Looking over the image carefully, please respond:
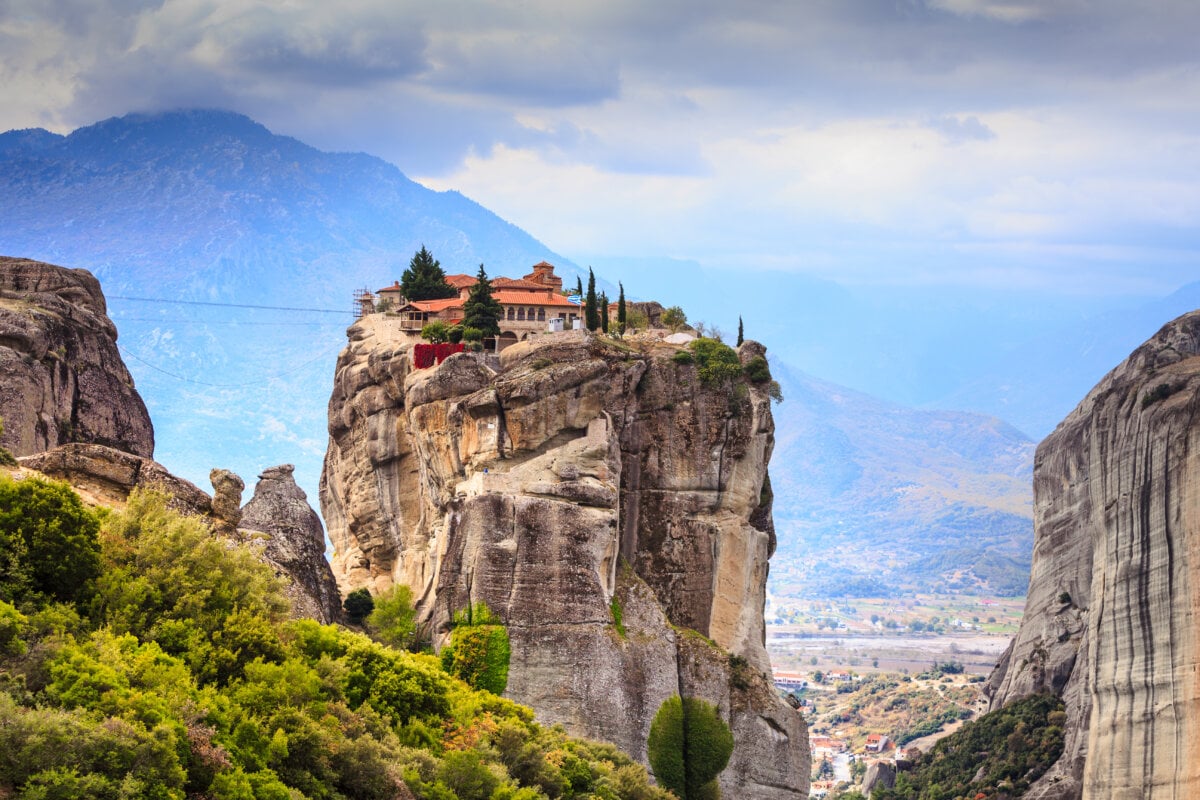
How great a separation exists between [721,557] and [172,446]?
12771 centimetres

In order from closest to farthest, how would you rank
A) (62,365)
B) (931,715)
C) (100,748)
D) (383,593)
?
(100,748)
(62,365)
(383,593)
(931,715)

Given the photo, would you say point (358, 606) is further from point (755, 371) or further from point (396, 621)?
point (755, 371)

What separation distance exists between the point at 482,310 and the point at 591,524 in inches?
777

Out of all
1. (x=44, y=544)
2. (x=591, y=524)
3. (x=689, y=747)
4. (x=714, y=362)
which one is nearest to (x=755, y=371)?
(x=714, y=362)

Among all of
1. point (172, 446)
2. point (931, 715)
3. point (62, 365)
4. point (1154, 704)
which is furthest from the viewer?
point (172, 446)

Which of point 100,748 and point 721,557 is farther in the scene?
point 721,557

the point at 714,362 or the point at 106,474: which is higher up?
the point at 714,362

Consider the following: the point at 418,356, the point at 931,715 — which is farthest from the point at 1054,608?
the point at 931,715

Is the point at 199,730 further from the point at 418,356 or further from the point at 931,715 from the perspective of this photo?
the point at 931,715

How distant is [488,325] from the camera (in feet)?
292

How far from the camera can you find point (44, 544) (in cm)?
4344

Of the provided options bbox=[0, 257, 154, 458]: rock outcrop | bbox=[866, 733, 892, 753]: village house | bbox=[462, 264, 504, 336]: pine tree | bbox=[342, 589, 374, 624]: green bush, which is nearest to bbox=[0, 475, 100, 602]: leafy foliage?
bbox=[0, 257, 154, 458]: rock outcrop

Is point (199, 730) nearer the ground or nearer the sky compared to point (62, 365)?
nearer the ground

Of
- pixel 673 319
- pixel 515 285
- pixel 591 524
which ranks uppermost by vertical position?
pixel 515 285
